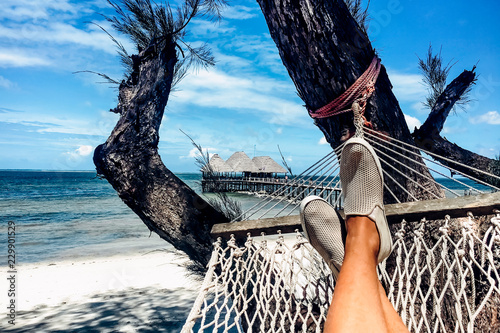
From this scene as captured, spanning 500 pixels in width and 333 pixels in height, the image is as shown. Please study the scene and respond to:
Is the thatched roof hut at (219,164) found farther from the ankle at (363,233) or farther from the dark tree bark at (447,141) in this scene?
the ankle at (363,233)

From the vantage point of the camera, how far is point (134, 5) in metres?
2.12

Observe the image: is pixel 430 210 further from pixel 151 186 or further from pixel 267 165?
pixel 267 165

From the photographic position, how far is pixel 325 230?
3.38 ft

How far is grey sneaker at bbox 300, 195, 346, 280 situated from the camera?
1.00 meters

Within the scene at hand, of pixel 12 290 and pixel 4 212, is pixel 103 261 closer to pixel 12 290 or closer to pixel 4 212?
pixel 12 290

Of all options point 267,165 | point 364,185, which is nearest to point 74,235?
point 364,185

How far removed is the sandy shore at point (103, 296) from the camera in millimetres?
2549

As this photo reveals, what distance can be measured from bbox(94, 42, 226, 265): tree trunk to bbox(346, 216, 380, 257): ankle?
76 cm

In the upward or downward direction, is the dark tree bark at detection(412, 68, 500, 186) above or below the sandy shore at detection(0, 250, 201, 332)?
above

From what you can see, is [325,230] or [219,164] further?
[219,164]

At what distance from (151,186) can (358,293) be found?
1.12 m

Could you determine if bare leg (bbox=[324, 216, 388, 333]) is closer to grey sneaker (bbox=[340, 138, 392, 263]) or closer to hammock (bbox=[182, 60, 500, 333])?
grey sneaker (bbox=[340, 138, 392, 263])

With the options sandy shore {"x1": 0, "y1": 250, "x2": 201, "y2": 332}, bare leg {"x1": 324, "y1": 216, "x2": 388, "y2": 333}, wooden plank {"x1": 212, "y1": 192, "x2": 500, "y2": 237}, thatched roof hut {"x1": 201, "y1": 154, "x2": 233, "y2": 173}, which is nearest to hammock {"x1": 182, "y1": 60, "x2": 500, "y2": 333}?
wooden plank {"x1": 212, "y1": 192, "x2": 500, "y2": 237}

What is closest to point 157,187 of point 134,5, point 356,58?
point 356,58
